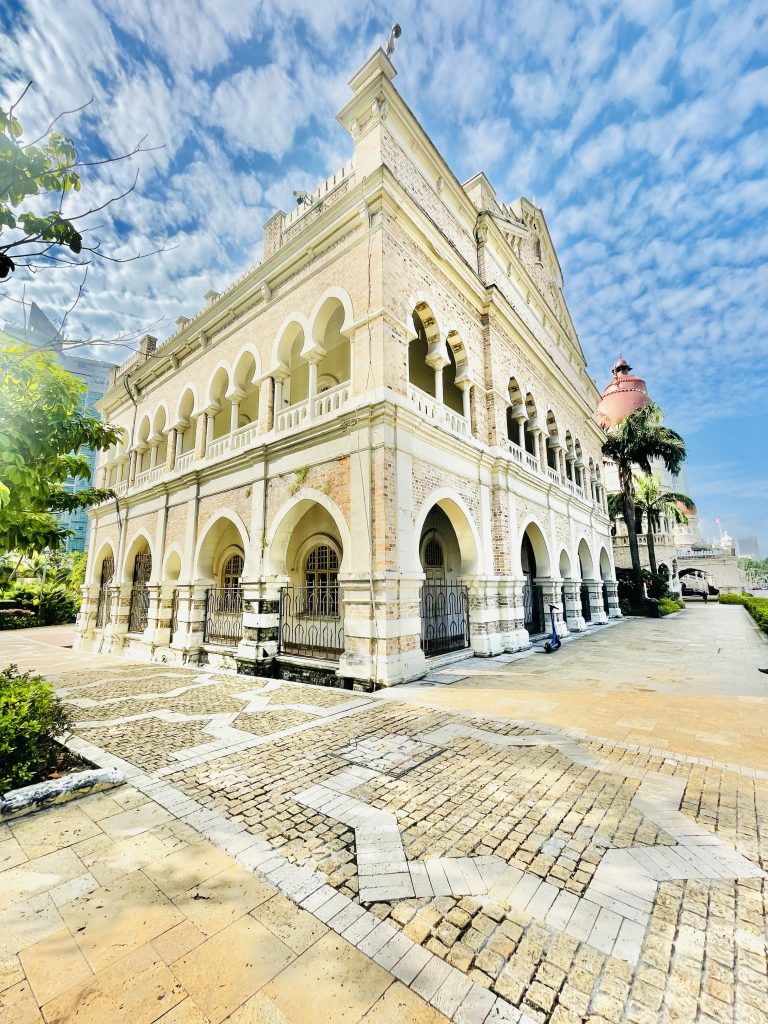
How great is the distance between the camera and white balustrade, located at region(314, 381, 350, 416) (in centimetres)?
990

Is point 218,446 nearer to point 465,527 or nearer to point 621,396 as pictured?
point 465,527

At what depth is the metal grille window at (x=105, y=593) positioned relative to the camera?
1883cm

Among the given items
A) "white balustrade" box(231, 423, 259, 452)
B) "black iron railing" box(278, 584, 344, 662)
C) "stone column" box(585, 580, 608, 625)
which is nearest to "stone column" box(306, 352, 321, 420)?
"white balustrade" box(231, 423, 259, 452)

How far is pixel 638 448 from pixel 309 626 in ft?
74.0

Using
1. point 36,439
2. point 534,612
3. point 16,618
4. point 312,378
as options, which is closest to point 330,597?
point 312,378

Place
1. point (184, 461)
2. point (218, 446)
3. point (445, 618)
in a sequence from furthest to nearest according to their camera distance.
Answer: point (184, 461) → point (218, 446) → point (445, 618)

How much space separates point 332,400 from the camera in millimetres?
10117

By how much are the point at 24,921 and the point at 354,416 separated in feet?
25.9

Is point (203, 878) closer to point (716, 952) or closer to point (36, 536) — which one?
point (716, 952)

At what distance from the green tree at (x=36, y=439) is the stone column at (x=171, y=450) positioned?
11054 mm

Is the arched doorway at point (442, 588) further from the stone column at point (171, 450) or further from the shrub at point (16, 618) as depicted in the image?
the shrub at point (16, 618)

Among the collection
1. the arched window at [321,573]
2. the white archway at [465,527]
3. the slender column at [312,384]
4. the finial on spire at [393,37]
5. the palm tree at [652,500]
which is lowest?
the arched window at [321,573]

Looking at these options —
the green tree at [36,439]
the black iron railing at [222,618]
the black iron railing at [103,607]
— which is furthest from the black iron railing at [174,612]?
the green tree at [36,439]

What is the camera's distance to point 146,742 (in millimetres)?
5281
